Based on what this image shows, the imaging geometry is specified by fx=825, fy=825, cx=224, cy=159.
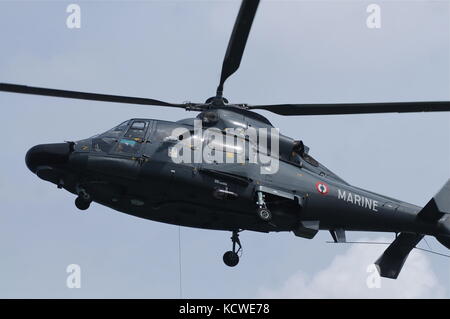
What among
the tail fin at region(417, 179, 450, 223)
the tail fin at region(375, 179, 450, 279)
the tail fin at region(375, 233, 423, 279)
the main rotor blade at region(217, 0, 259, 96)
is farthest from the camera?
the tail fin at region(375, 233, 423, 279)

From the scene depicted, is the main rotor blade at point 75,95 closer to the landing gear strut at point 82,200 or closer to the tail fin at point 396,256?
the landing gear strut at point 82,200

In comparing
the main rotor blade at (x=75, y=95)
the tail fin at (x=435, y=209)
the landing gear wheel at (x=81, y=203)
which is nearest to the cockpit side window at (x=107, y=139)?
the main rotor blade at (x=75, y=95)

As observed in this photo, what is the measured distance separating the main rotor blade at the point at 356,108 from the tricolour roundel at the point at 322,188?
2.35 meters

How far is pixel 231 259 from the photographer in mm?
27031

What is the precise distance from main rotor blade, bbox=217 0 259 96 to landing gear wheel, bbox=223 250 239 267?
5636mm

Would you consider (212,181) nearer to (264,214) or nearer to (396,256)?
(264,214)

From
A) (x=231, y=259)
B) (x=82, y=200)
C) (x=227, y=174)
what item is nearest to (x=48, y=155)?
(x=82, y=200)

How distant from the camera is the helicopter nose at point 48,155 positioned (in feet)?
81.2

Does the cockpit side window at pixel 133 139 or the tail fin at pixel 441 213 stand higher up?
the cockpit side window at pixel 133 139

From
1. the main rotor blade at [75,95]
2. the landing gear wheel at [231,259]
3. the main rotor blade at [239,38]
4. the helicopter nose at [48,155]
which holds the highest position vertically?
the main rotor blade at [239,38]

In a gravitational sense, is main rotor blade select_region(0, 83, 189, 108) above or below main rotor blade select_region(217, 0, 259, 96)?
below

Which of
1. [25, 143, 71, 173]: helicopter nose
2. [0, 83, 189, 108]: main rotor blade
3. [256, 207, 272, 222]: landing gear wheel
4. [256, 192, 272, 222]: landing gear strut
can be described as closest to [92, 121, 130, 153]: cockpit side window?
[25, 143, 71, 173]: helicopter nose

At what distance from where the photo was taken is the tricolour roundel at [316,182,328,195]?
2662cm

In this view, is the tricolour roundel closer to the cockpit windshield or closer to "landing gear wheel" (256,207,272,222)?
"landing gear wheel" (256,207,272,222)
